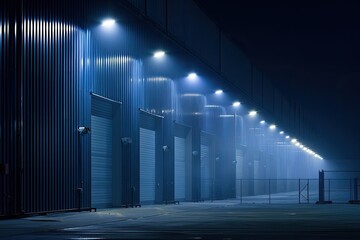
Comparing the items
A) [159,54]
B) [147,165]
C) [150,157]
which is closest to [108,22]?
[159,54]

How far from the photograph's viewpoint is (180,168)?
47562 millimetres

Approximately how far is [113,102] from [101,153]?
270 centimetres

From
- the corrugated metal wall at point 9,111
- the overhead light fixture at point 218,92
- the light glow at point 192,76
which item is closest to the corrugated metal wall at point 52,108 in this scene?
the corrugated metal wall at point 9,111

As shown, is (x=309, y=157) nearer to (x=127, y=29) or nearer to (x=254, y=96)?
(x=254, y=96)

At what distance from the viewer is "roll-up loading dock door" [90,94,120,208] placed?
32.4m

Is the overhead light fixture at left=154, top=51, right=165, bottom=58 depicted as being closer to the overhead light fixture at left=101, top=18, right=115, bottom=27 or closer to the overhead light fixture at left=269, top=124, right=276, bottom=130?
the overhead light fixture at left=101, top=18, right=115, bottom=27

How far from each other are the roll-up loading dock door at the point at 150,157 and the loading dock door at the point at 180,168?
494cm

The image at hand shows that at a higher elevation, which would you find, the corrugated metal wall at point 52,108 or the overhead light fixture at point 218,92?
the overhead light fixture at point 218,92

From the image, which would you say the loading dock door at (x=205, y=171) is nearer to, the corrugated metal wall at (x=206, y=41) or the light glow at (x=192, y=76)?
the corrugated metal wall at (x=206, y=41)

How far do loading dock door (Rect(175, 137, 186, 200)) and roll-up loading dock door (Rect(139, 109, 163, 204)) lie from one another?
16.2ft

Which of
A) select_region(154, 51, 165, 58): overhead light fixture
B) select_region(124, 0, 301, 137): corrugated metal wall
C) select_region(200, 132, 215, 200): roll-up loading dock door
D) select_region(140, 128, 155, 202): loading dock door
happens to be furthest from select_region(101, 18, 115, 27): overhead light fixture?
select_region(200, 132, 215, 200): roll-up loading dock door

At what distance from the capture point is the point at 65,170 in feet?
91.2

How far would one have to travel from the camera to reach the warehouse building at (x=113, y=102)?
24.3 meters

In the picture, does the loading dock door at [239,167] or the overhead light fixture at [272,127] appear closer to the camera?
the loading dock door at [239,167]
